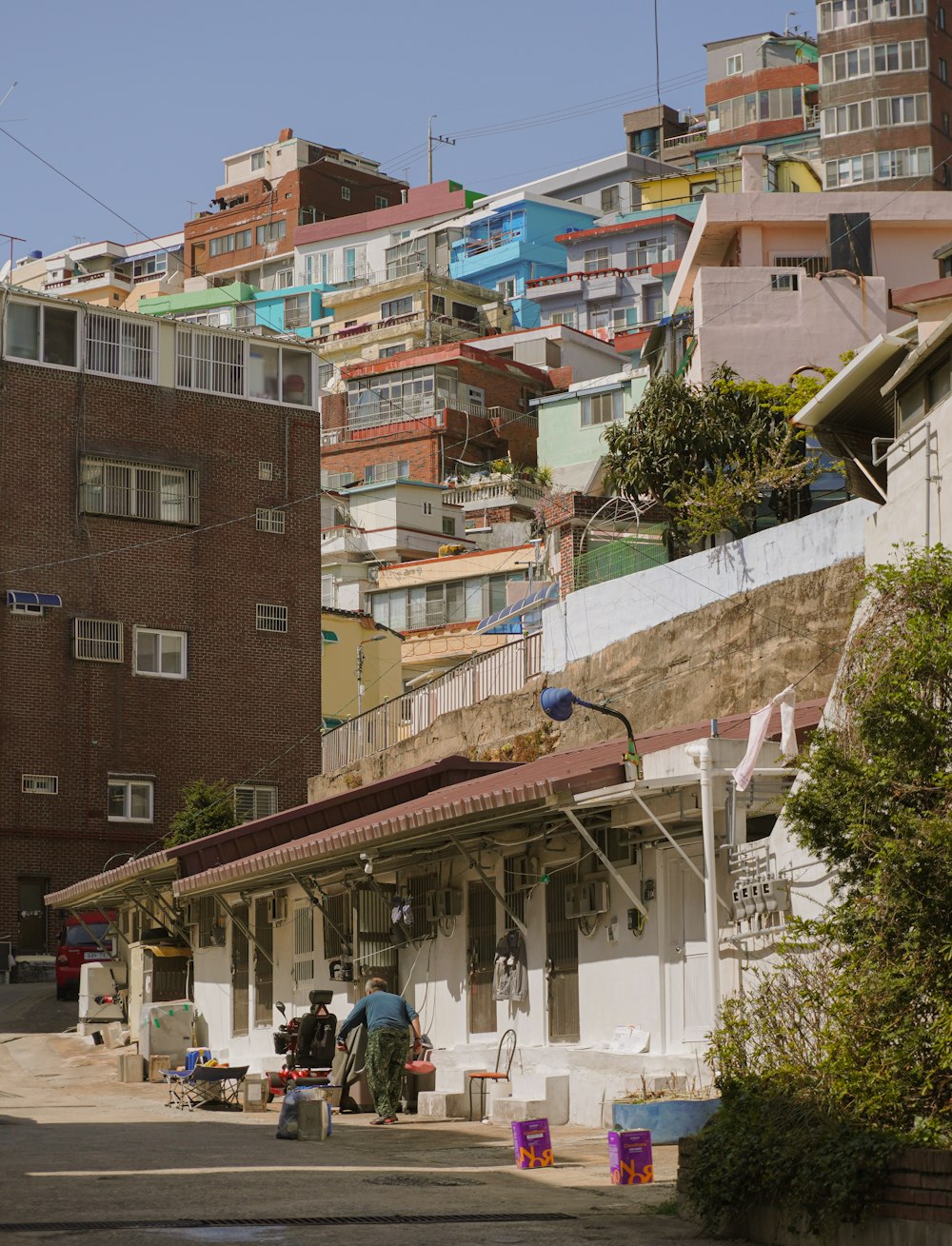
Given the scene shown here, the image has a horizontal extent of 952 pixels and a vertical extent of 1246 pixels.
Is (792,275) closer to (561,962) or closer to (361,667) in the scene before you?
(361,667)

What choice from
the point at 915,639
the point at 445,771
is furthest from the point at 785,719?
the point at 445,771

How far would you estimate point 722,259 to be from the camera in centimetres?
4325

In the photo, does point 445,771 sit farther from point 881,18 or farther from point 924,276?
point 881,18

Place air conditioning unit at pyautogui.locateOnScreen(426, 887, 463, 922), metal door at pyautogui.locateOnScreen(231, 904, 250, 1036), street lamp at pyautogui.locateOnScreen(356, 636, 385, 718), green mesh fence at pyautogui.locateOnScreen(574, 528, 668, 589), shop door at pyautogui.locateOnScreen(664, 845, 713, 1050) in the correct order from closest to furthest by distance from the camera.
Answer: shop door at pyautogui.locateOnScreen(664, 845, 713, 1050) → air conditioning unit at pyautogui.locateOnScreen(426, 887, 463, 922) → metal door at pyautogui.locateOnScreen(231, 904, 250, 1036) → green mesh fence at pyautogui.locateOnScreen(574, 528, 668, 589) → street lamp at pyautogui.locateOnScreen(356, 636, 385, 718)

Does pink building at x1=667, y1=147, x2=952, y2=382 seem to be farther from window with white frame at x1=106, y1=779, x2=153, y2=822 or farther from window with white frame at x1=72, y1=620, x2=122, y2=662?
window with white frame at x1=106, y1=779, x2=153, y2=822

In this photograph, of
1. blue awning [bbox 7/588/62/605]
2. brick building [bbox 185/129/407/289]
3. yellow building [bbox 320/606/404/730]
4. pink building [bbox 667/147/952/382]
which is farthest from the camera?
brick building [bbox 185/129/407/289]

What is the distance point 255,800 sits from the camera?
1833 inches

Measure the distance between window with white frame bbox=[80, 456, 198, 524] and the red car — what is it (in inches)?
468

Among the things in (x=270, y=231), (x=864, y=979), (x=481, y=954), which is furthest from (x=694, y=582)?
(x=270, y=231)

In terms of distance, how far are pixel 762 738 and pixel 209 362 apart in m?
34.7

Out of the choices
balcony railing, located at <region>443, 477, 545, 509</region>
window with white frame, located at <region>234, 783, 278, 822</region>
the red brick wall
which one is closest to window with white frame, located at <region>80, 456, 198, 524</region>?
the red brick wall

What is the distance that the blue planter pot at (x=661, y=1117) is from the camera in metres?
14.2

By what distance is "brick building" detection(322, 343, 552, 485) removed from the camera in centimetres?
8125

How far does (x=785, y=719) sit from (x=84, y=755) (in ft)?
101
